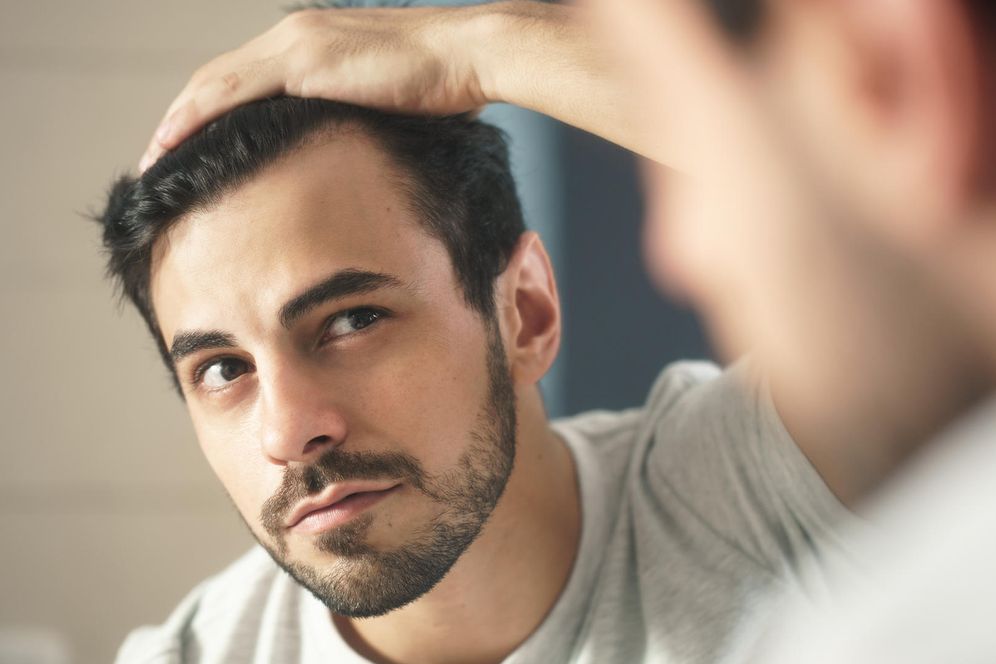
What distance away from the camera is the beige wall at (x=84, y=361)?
1.66 m

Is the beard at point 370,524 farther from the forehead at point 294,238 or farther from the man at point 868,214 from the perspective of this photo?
the man at point 868,214

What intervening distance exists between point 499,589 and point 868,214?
2.52 feet

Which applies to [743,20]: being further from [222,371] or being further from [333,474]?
[222,371]

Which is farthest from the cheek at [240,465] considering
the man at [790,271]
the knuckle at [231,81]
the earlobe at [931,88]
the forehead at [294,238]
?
the earlobe at [931,88]

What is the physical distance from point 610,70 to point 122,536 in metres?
1.25

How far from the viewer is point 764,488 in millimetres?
962

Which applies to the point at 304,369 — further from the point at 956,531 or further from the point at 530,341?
the point at 956,531

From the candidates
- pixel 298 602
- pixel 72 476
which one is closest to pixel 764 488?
pixel 298 602

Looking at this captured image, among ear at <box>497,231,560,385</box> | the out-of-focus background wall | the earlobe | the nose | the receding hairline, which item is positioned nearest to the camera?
the earlobe

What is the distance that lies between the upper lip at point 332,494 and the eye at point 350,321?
150mm

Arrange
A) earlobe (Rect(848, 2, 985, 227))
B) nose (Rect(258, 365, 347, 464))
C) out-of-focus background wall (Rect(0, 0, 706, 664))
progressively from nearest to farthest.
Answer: earlobe (Rect(848, 2, 985, 227))
nose (Rect(258, 365, 347, 464))
out-of-focus background wall (Rect(0, 0, 706, 664))

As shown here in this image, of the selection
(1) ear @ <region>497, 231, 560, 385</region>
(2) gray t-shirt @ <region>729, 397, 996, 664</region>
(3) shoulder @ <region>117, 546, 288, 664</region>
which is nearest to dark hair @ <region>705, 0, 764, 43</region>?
(2) gray t-shirt @ <region>729, 397, 996, 664</region>

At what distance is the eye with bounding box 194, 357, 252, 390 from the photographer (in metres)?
0.99

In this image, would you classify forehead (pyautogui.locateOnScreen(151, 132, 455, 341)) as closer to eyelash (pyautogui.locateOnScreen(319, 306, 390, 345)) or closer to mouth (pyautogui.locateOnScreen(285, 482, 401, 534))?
eyelash (pyautogui.locateOnScreen(319, 306, 390, 345))
